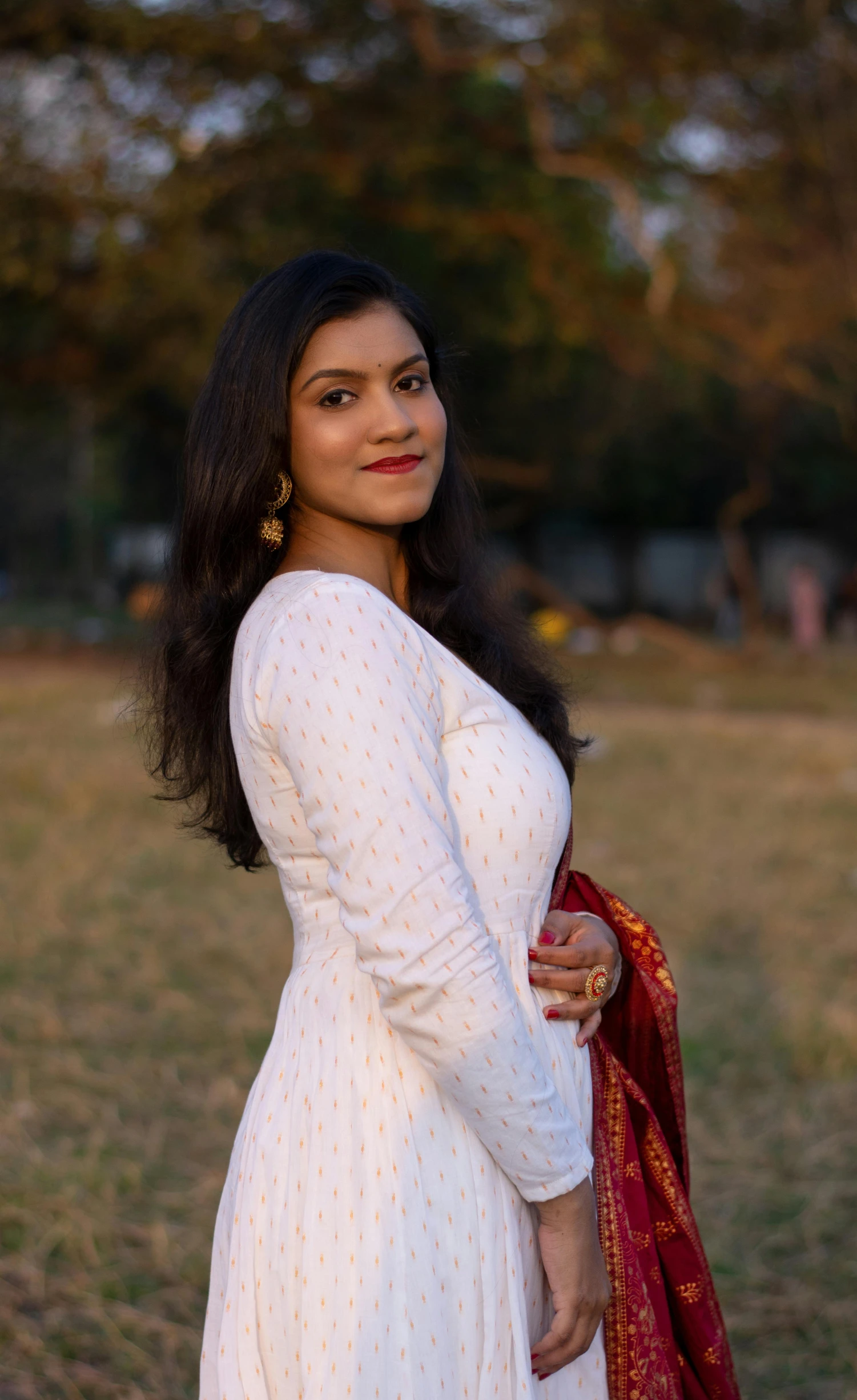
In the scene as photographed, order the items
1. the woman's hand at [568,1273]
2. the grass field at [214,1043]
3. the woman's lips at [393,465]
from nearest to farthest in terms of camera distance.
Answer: the woman's hand at [568,1273] < the woman's lips at [393,465] < the grass field at [214,1043]

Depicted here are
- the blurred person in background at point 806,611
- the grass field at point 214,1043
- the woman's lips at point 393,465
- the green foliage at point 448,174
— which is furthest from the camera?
the blurred person in background at point 806,611

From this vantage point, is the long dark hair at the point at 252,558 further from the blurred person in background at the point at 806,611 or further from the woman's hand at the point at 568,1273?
the blurred person in background at the point at 806,611

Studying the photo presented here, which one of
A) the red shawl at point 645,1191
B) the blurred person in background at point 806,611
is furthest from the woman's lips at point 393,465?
the blurred person in background at point 806,611

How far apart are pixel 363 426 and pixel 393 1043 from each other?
65 cm

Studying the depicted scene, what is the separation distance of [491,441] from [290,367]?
63.3 ft

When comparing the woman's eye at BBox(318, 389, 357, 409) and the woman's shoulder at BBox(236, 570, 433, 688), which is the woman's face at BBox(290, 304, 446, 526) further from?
the woman's shoulder at BBox(236, 570, 433, 688)

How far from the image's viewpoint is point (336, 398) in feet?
4.74

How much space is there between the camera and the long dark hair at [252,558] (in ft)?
4.72

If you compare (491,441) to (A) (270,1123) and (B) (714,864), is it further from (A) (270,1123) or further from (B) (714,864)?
(A) (270,1123)

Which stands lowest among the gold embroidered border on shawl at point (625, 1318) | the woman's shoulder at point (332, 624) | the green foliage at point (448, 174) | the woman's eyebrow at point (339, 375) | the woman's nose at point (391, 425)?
the gold embroidered border on shawl at point (625, 1318)

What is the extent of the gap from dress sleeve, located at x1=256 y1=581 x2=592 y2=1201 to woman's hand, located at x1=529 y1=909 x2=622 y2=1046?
5.7 inches

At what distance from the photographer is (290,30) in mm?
10219

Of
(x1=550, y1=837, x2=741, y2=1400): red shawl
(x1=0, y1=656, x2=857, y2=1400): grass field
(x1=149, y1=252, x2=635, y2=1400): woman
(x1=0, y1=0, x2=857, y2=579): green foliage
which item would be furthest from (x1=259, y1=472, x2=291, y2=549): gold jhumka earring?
(x1=0, y1=0, x2=857, y2=579): green foliage

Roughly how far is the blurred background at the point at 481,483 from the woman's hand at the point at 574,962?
52 cm
